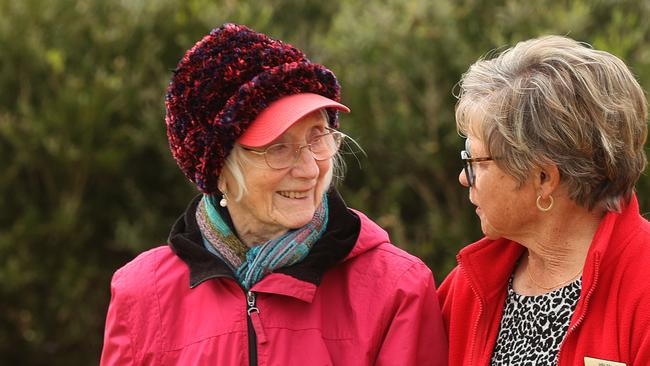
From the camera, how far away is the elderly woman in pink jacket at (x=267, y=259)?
10.7ft

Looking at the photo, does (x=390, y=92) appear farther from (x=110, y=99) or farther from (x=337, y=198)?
(x=337, y=198)

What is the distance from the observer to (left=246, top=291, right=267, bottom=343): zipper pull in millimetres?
3258

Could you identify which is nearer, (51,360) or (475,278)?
(475,278)

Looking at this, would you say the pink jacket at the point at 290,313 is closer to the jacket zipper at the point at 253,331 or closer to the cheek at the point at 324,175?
the jacket zipper at the point at 253,331

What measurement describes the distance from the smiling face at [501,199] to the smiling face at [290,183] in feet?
1.64

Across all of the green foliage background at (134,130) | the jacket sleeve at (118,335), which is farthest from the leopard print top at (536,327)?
the green foliage background at (134,130)

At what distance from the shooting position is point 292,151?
335 cm

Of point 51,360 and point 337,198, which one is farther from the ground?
point 337,198

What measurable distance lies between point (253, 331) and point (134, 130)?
10.2 feet

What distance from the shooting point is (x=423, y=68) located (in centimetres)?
539

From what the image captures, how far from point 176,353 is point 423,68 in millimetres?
2518

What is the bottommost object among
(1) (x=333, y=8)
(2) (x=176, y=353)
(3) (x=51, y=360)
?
(3) (x=51, y=360)

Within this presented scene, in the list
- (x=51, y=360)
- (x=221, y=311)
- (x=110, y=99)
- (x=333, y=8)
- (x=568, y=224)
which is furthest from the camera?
(x=333, y=8)

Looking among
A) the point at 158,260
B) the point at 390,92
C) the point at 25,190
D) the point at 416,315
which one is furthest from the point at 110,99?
the point at 416,315
